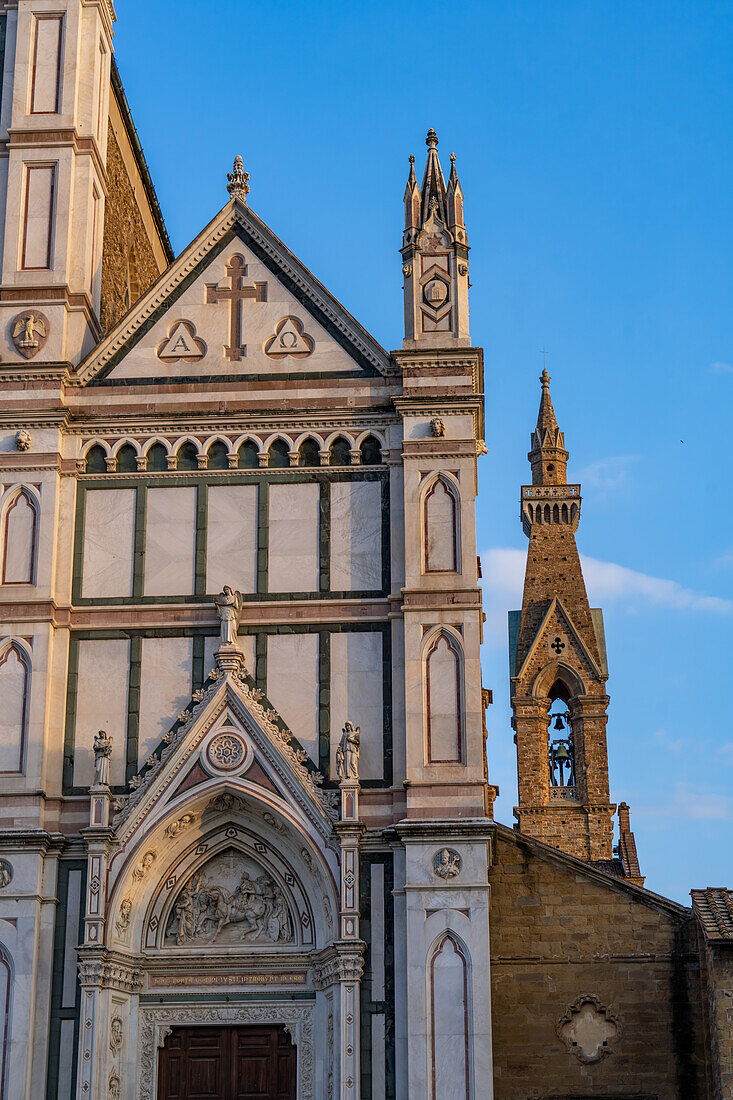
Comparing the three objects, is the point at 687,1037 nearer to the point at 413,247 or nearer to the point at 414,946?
the point at 414,946

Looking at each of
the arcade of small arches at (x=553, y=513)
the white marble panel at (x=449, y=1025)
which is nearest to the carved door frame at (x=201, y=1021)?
the white marble panel at (x=449, y=1025)

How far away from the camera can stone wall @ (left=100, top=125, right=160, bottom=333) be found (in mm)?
25034

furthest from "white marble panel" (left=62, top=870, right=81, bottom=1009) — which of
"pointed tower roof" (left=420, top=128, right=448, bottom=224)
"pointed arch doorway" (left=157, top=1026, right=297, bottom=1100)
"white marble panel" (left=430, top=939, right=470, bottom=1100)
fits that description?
"pointed tower roof" (left=420, top=128, right=448, bottom=224)

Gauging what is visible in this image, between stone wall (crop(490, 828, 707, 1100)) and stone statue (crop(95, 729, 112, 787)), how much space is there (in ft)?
15.6

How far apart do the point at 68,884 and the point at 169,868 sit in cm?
121

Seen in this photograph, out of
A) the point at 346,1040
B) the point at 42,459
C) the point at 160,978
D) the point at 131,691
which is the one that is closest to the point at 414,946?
the point at 346,1040

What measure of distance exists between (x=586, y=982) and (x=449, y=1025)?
81.7 inches

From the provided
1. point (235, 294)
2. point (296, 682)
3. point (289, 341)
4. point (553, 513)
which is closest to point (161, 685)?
point (296, 682)

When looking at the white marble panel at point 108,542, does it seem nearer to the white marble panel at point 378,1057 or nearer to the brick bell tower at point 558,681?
the white marble panel at point 378,1057

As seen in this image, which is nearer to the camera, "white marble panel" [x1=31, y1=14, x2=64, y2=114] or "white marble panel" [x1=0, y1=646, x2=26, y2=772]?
"white marble panel" [x1=0, y1=646, x2=26, y2=772]

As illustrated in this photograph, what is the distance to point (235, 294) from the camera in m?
22.8

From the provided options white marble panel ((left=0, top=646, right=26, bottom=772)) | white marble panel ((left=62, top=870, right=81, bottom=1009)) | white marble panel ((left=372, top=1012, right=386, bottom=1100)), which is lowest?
white marble panel ((left=372, top=1012, right=386, bottom=1100))

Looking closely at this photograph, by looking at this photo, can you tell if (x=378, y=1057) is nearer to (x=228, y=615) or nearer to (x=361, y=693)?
(x=361, y=693)

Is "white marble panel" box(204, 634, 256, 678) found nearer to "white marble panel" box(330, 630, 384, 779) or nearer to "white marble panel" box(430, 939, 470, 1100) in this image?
"white marble panel" box(330, 630, 384, 779)
